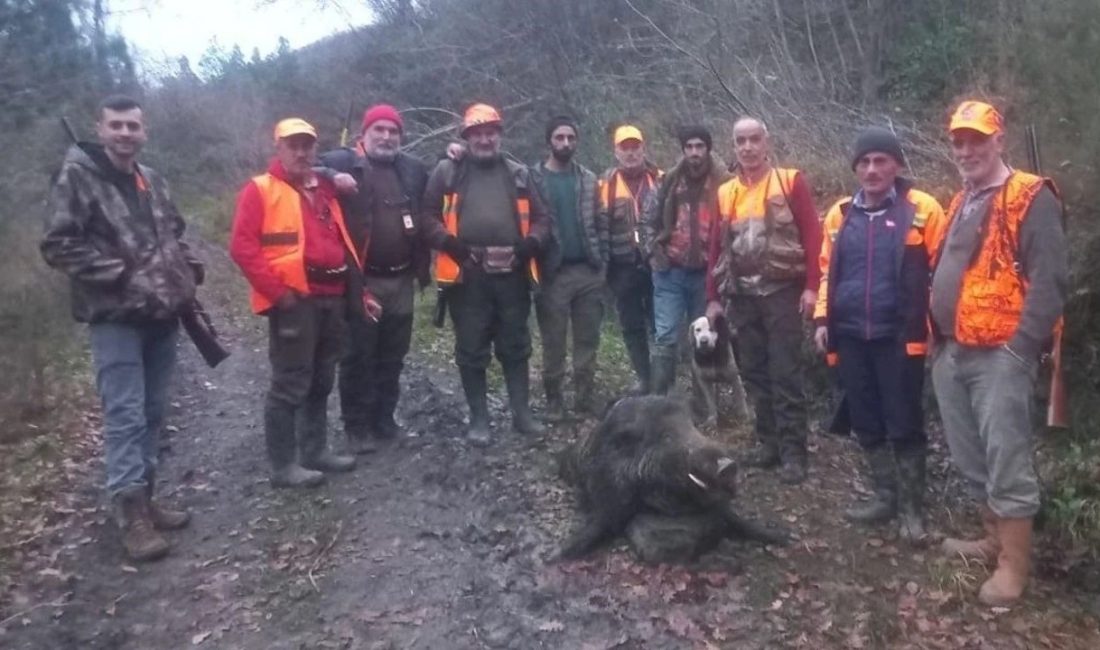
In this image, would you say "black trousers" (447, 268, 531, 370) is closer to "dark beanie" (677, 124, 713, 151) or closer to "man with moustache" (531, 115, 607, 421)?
"man with moustache" (531, 115, 607, 421)

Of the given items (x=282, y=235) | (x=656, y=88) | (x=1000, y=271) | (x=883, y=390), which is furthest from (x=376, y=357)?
(x=656, y=88)

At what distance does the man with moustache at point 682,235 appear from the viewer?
708 cm

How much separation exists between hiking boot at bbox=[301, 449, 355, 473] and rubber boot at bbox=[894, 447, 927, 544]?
3.52 meters

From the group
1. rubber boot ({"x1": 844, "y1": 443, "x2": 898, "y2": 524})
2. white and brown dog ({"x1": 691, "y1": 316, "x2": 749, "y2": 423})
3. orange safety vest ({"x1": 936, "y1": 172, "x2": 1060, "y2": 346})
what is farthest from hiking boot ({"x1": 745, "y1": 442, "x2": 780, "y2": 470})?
orange safety vest ({"x1": 936, "y1": 172, "x2": 1060, "y2": 346})

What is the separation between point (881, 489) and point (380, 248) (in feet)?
11.7

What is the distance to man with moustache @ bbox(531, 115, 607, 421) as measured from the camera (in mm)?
7395

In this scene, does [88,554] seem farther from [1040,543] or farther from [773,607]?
[1040,543]

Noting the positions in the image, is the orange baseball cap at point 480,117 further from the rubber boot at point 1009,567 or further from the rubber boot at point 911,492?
the rubber boot at point 1009,567

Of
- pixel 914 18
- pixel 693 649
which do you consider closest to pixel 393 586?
pixel 693 649

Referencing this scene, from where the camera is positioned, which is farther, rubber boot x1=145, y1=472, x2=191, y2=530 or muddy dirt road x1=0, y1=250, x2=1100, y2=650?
rubber boot x1=145, y1=472, x2=191, y2=530

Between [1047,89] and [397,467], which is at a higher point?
[1047,89]

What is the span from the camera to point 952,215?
4844 mm

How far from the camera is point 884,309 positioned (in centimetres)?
523

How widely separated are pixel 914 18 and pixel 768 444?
1042 centimetres
